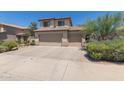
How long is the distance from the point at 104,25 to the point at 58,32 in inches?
327

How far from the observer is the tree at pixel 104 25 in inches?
384

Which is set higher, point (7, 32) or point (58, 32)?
point (7, 32)

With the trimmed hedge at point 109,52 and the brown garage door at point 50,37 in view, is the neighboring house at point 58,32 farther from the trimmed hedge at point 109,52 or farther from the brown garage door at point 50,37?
the trimmed hedge at point 109,52

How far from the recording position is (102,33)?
10.6 m

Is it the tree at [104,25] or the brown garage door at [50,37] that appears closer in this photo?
the tree at [104,25]

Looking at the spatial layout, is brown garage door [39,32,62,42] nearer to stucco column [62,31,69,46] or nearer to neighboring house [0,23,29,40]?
stucco column [62,31,69,46]

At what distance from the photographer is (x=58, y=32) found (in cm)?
1689

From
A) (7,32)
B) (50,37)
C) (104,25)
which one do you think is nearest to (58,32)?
(50,37)

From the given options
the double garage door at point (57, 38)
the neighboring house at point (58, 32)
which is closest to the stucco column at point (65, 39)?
the neighboring house at point (58, 32)

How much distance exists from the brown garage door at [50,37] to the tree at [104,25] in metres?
6.42

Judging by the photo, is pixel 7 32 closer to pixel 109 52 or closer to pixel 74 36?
pixel 74 36
